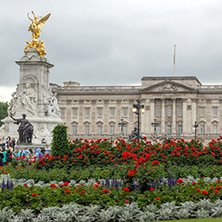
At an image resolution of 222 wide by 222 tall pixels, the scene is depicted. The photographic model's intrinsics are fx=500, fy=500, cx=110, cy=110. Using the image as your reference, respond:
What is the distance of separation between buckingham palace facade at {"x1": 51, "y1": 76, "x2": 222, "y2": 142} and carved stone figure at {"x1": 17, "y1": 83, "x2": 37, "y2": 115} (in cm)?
6160

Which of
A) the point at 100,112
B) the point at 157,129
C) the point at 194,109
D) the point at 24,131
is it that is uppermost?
the point at 194,109

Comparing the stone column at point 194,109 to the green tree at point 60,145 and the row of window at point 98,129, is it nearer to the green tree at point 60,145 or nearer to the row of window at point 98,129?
the row of window at point 98,129

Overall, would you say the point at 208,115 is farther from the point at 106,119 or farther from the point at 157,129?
the point at 106,119

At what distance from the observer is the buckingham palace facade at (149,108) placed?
318 ft

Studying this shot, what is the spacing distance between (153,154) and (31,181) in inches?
189

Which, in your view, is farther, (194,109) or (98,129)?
(98,129)

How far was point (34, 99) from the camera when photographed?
3528cm

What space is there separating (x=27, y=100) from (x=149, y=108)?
213 feet

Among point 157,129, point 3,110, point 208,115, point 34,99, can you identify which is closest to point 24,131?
point 34,99

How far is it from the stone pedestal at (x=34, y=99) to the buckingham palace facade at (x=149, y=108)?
198 feet

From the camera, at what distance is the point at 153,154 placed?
18.7m

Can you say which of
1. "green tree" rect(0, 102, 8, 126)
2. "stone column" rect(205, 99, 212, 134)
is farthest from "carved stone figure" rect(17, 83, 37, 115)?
"green tree" rect(0, 102, 8, 126)

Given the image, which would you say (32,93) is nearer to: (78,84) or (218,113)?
(218,113)

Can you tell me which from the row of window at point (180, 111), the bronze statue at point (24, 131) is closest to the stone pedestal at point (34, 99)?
the bronze statue at point (24, 131)
